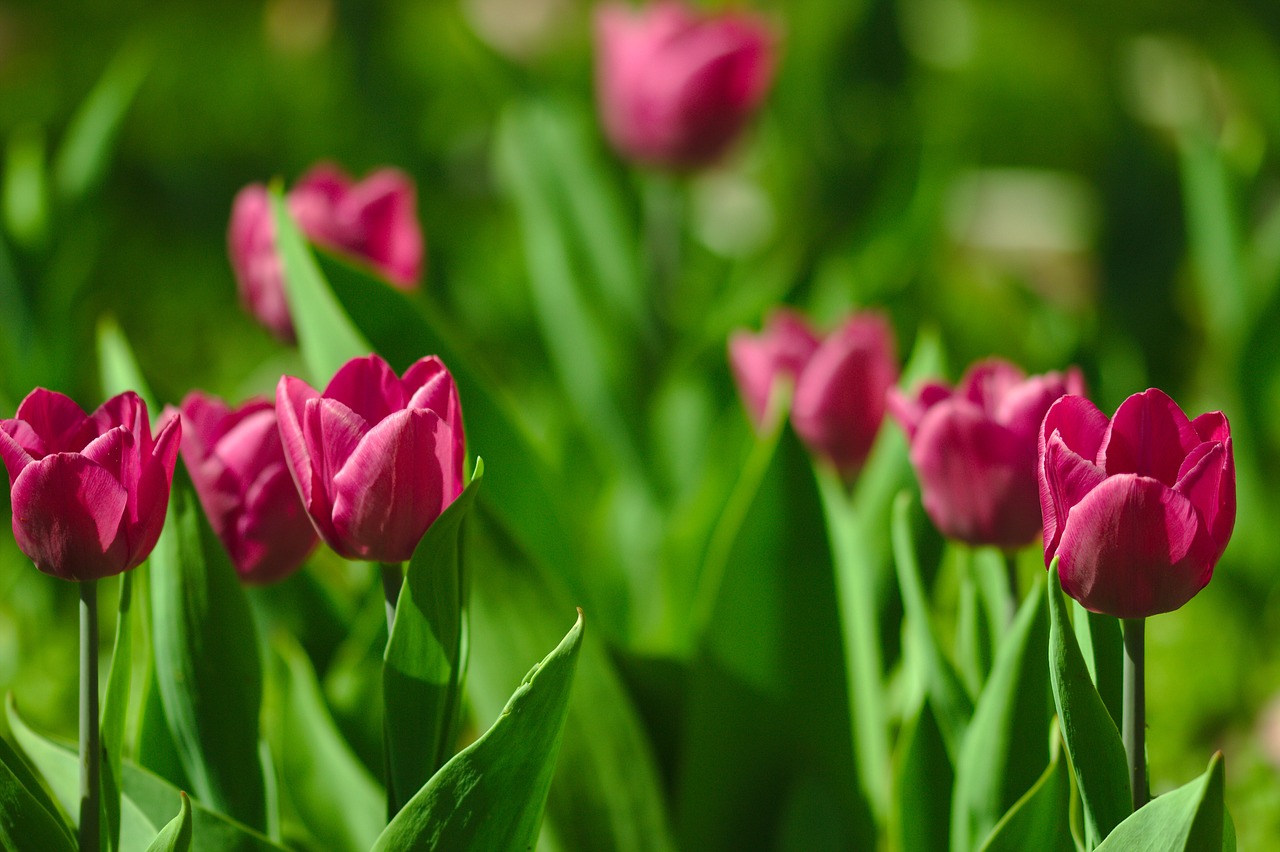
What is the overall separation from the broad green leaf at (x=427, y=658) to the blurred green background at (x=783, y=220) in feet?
1.14

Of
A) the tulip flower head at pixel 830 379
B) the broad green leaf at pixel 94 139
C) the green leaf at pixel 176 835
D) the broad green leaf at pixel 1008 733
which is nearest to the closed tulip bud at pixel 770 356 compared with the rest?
the tulip flower head at pixel 830 379

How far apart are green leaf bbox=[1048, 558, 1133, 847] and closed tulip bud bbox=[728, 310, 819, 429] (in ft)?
1.48

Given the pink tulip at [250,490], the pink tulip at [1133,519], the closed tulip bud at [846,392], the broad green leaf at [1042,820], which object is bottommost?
the broad green leaf at [1042,820]

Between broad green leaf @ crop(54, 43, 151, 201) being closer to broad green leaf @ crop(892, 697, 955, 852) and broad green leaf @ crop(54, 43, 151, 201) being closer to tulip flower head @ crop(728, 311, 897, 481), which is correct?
tulip flower head @ crop(728, 311, 897, 481)

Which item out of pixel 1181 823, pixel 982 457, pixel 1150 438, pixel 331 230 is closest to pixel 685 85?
pixel 331 230

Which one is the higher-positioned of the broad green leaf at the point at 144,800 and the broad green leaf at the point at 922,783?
the broad green leaf at the point at 144,800

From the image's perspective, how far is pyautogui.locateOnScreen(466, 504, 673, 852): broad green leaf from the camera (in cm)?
81

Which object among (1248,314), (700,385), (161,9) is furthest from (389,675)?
(161,9)

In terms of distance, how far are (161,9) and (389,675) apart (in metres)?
3.89

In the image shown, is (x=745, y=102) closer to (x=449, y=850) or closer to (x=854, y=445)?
(x=854, y=445)

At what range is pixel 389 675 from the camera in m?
0.63

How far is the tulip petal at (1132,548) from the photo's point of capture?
551 millimetres

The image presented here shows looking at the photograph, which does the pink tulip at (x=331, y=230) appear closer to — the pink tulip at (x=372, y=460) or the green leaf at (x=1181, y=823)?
the pink tulip at (x=372, y=460)

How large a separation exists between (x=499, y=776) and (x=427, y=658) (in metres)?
0.07
